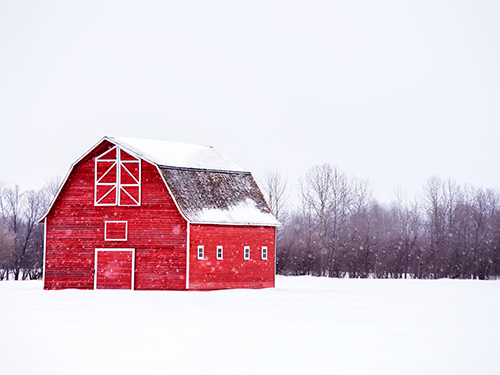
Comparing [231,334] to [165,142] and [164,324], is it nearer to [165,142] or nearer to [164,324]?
[164,324]

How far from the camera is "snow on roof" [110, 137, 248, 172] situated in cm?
4159

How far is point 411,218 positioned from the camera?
117m

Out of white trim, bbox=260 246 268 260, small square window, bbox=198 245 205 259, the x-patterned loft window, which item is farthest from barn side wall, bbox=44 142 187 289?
white trim, bbox=260 246 268 260

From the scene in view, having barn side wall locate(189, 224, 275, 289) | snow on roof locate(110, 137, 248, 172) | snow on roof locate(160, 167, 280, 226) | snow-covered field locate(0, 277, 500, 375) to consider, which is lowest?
snow-covered field locate(0, 277, 500, 375)

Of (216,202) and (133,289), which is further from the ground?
(216,202)

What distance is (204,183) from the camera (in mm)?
43062

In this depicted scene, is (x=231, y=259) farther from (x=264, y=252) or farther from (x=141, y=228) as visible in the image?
(x=141, y=228)

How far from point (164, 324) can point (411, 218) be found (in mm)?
97029

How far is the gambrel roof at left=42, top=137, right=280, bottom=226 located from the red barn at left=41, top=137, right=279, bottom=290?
0.07 meters

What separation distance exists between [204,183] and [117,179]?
4395 mm

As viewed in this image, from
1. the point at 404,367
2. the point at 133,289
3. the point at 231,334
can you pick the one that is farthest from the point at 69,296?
the point at 404,367

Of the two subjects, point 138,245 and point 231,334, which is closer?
point 231,334

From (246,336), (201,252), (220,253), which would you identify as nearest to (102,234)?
(201,252)

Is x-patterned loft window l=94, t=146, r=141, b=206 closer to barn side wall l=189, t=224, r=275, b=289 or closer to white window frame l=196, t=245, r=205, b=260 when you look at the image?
barn side wall l=189, t=224, r=275, b=289
